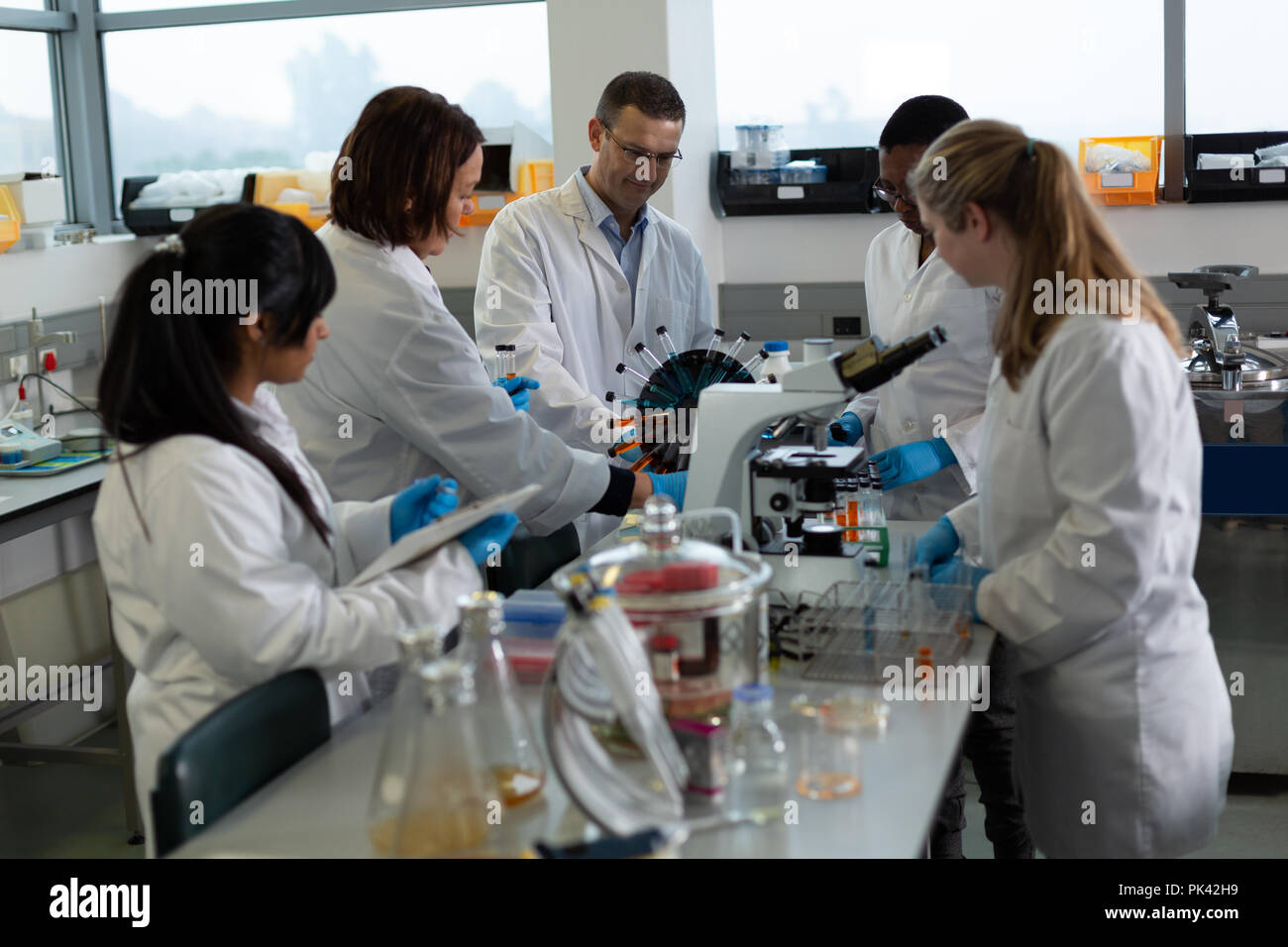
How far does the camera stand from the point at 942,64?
12.3 ft

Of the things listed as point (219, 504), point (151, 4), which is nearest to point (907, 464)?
point (219, 504)

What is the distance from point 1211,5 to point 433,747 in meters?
3.34

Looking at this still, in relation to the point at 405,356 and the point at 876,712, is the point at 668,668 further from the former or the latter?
the point at 405,356

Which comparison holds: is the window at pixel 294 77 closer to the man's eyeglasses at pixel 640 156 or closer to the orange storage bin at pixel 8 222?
the orange storage bin at pixel 8 222

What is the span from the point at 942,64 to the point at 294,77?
7.00ft

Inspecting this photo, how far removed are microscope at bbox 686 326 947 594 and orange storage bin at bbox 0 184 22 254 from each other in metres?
2.48

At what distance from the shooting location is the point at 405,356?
2020mm

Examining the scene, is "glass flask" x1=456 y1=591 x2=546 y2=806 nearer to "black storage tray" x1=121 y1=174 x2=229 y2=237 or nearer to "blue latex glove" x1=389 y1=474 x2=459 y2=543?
"blue latex glove" x1=389 y1=474 x2=459 y2=543

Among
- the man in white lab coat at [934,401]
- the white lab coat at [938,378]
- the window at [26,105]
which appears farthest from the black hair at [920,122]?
the window at [26,105]

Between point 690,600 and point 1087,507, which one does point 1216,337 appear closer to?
point 1087,507

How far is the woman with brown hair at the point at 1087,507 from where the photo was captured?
1524 millimetres

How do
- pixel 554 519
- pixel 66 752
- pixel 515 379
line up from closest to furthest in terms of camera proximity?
pixel 554 519
pixel 515 379
pixel 66 752

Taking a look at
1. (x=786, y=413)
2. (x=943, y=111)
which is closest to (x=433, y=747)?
(x=786, y=413)

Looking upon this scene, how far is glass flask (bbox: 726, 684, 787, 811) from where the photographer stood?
1.28 m
